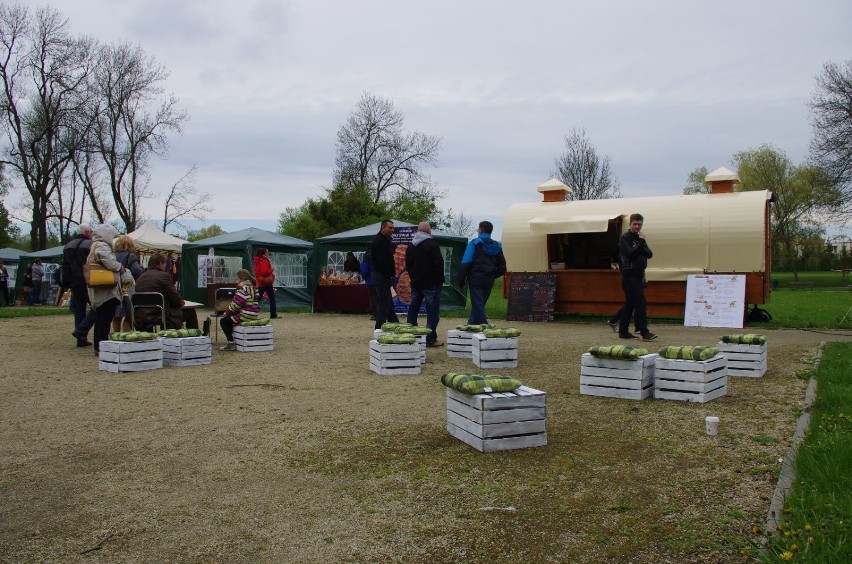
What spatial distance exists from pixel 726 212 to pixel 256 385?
429 inches

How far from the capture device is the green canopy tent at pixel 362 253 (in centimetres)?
1914

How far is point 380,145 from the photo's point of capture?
47.4 meters

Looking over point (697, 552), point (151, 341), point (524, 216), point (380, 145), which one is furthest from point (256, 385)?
point (380, 145)

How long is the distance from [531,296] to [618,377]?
9711mm

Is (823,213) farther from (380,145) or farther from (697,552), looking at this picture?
(697,552)

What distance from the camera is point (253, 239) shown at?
811 inches

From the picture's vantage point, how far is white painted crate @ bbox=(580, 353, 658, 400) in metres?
6.62

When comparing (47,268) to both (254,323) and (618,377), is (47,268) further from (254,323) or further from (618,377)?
(618,377)

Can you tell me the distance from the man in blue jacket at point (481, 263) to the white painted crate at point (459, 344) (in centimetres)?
101

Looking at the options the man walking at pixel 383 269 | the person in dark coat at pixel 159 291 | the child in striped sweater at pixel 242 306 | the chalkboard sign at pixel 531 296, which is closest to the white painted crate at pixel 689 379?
the man walking at pixel 383 269

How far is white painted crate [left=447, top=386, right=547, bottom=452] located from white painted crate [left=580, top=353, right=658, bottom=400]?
187cm

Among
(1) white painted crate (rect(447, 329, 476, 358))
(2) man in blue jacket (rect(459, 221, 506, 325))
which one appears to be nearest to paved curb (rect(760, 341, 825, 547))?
(1) white painted crate (rect(447, 329, 476, 358))

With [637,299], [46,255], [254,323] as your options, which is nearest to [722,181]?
[637,299]

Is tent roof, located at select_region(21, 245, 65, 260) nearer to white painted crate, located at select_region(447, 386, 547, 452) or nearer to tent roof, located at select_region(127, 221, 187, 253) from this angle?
tent roof, located at select_region(127, 221, 187, 253)
